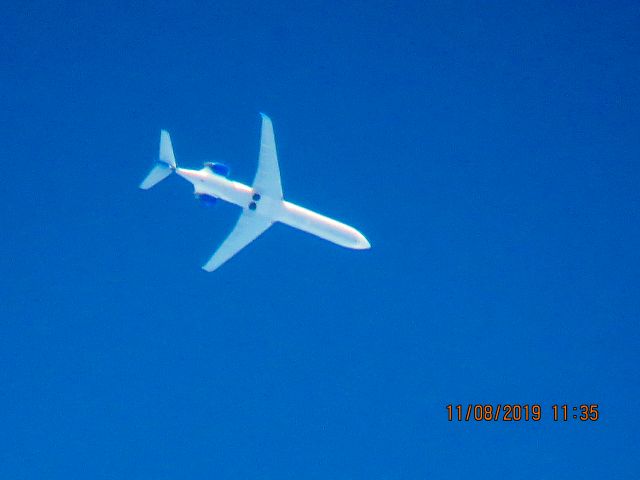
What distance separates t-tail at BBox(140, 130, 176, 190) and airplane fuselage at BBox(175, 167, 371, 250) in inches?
21.7

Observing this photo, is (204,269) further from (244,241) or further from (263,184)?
(263,184)

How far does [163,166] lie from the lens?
34438 mm

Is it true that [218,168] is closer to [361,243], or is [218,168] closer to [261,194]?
[261,194]

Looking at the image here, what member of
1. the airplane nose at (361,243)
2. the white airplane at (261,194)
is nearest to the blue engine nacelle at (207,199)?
the white airplane at (261,194)

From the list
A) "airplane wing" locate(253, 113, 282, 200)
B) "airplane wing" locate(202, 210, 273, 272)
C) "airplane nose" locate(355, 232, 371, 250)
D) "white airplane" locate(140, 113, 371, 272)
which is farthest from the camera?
"airplane wing" locate(202, 210, 273, 272)

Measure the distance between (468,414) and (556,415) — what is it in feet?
15.8

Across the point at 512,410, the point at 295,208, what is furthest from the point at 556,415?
the point at 295,208

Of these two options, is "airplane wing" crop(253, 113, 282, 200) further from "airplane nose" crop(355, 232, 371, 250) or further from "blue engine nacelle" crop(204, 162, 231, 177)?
"airplane nose" crop(355, 232, 371, 250)

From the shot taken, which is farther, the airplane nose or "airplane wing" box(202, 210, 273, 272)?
"airplane wing" box(202, 210, 273, 272)

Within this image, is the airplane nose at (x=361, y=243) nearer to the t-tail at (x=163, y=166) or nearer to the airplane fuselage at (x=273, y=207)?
the airplane fuselage at (x=273, y=207)

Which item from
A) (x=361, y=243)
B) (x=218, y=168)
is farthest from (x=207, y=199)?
(x=361, y=243)

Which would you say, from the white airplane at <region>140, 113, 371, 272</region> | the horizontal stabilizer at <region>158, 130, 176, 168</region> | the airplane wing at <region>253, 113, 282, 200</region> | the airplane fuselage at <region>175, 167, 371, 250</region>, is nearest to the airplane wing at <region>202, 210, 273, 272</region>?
the white airplane at <region>140, 113, 371, 272</region>

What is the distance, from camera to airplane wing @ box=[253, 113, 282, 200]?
109 feet

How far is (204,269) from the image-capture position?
119ft
